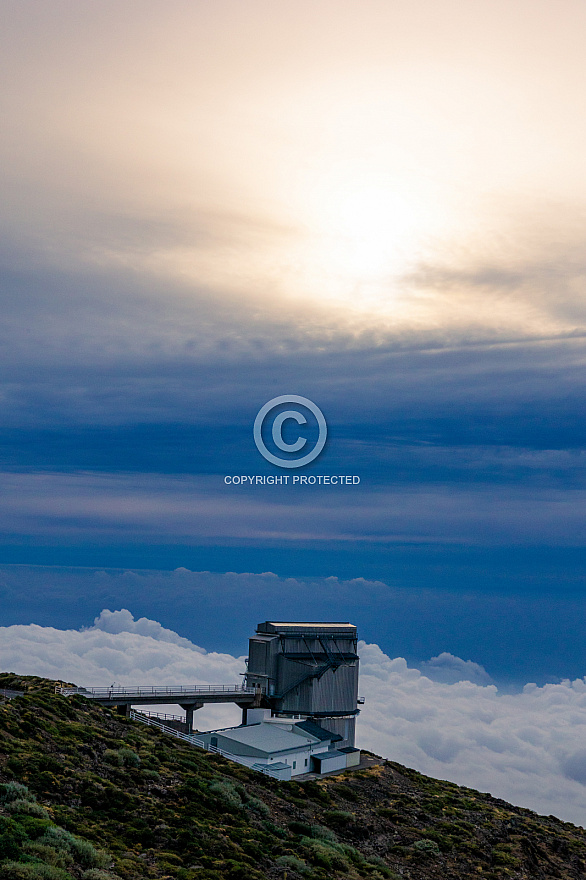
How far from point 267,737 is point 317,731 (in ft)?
17.3

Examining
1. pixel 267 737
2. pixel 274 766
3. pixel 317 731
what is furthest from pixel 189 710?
pixel 274 766

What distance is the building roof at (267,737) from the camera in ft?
180

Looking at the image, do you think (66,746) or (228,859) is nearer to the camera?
(228,859)

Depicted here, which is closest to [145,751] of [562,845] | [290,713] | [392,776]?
[290,713]

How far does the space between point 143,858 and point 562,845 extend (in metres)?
40.4

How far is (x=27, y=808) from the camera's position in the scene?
97.1 ft

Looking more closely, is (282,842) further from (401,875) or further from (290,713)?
(290,713)

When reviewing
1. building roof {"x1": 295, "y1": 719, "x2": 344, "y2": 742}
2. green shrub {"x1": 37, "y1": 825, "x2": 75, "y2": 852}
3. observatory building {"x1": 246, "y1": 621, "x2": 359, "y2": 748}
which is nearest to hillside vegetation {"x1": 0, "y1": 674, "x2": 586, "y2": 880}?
green shrub {"x1": 37, "y1": 825, "x2": 75, "y2": 852}

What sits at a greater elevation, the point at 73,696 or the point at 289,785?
the point at 73,696

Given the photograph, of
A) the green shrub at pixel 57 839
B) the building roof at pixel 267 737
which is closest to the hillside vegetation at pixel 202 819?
the green shrub at pixel 57 839

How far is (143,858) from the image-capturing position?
102 ft

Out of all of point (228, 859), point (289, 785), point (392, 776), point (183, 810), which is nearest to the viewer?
point (228, 859)

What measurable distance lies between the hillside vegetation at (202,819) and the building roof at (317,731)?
2908 mm

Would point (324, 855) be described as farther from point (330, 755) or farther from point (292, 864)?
point (330, 755)
